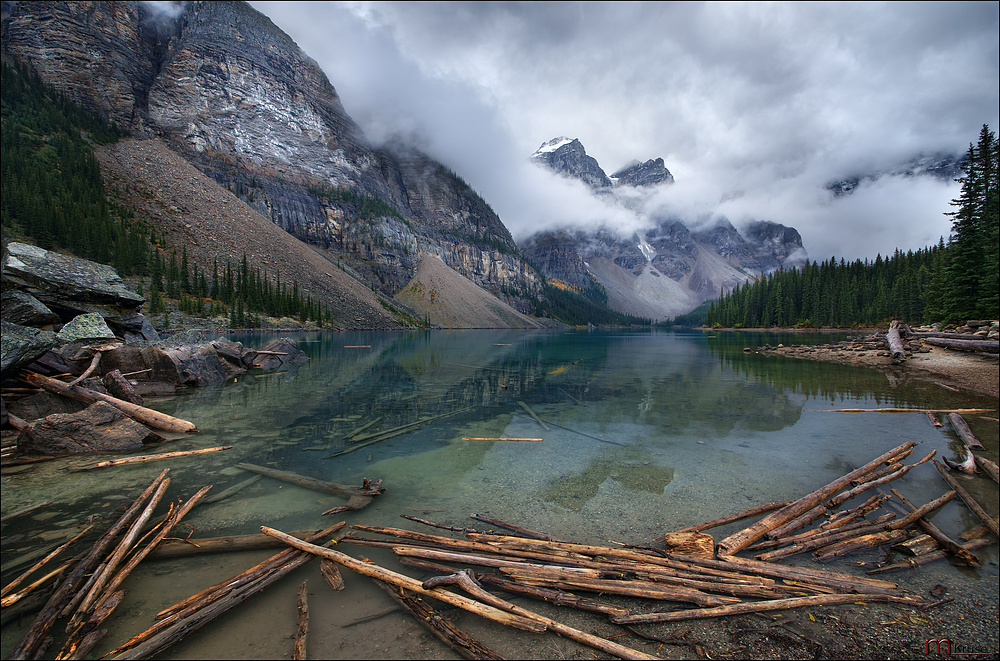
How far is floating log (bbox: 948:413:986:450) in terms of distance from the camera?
1016 cm

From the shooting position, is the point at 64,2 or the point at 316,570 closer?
the point at 316,570

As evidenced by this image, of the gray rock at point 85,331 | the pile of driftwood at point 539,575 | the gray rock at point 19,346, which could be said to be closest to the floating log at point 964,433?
the pile of driftwood at point 539,575

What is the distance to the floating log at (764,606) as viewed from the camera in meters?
3.95

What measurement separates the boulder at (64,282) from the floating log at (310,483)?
16.4m

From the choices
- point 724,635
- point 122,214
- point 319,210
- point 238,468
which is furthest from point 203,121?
point 724,635

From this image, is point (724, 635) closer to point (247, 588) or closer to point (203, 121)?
point (247, 588)

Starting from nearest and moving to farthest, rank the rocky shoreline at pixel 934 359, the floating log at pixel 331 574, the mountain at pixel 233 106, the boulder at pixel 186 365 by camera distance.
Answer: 1. the floating log at pixel 331 574
2. the boulder at pixel 186 365
3. the rocky shoreline at pixel 934 359
4. the mountain at pixel 233 106

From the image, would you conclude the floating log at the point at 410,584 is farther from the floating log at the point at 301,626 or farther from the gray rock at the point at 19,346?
the gray rock at the point at 19,346

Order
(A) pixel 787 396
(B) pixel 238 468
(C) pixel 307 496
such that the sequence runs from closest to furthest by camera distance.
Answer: (C) pixel 307 496
(B) pixel 238 468
(A) pixel 787 396

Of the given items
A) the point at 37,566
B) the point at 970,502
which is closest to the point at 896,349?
the point at 970,502

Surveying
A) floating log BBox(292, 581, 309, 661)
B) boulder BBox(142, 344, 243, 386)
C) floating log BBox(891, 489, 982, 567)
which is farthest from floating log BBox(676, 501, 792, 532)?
boulder BBox(142, 344, 243, 386)

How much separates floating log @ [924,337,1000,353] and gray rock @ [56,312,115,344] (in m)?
45.7

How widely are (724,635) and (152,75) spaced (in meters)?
222

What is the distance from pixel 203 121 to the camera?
13850cm
